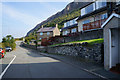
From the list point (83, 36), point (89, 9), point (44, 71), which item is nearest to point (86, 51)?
point (44, 71)

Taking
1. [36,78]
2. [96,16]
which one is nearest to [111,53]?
[36,78]

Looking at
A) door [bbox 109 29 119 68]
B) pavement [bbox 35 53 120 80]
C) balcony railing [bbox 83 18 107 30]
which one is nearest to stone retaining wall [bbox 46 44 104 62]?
pavement [bbox 35 53 120 80]

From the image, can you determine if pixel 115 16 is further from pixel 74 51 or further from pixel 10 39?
pixel 10 39

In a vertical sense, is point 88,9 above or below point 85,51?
above

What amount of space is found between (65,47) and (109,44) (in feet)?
30.2

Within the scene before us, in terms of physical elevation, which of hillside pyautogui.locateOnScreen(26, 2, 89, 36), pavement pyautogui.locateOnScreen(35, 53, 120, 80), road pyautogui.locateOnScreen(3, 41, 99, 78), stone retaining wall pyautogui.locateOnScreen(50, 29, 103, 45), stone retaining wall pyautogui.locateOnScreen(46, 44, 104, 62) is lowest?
road pyautogui.locateOnScreen(3, 41, 99, 78)

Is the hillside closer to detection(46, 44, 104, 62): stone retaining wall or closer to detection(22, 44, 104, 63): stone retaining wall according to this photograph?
detection(46, 44, 104, 62): stone retaining wall

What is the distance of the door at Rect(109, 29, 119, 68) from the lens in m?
7.35

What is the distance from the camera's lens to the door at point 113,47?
290 inches

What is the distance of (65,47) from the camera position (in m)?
16.1

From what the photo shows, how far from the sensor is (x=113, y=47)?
7.50 metres

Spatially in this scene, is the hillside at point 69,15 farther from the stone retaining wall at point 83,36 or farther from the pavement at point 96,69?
the pavement at point 96,69

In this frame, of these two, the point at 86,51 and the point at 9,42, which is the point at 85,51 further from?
the point at 9,42

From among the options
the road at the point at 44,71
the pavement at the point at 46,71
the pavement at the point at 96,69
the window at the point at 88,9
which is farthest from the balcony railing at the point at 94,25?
the road at the point at 44,71
